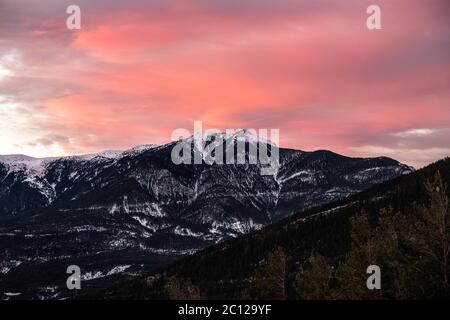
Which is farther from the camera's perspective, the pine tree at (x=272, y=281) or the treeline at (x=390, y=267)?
the pine tree at (x=272, y=281)

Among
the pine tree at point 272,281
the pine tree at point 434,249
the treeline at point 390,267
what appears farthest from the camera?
the pine tree at point 272,281

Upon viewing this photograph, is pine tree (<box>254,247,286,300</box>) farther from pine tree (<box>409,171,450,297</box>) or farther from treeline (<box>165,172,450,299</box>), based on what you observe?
pine tree (<box>409,171,450,297</box>)

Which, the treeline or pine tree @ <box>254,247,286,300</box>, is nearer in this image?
the treeline

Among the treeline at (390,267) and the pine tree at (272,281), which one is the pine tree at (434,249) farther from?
the pine tree at (272,281)

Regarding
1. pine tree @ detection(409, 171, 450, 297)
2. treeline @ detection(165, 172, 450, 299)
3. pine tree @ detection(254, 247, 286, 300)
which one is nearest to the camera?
pine tree @ detection(409, 171, 450, 297)

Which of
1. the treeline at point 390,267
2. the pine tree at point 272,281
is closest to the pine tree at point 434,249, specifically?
the treeline at point 390,267

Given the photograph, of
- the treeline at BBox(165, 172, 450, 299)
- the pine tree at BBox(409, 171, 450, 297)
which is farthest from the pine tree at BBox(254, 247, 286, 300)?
the pine tree at BBox(409, 171, 450, 297)

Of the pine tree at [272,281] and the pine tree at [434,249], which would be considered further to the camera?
the pine tree at [272,281]

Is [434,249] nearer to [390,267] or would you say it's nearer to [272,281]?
[390,267]

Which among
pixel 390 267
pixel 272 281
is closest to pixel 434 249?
pixel 390 267

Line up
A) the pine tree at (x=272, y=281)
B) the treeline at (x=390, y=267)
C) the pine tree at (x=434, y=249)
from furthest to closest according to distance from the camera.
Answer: the pine tree at (x=272, y=281) < the treeline at (x=390, y=267) < the pine tree at (x=434, y=249)

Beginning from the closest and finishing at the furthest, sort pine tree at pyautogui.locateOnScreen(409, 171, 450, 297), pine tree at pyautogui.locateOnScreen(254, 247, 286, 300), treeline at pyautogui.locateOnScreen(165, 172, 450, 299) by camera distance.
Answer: pine tree at pyautogui.locateOnScreen(409, 171, 450, 297)
treeline at pyautogui.locateOnScreen(165, 172, 450, 299)
pine tree at pyautogui.locateOnScreen(254, 247, 286, 300)
